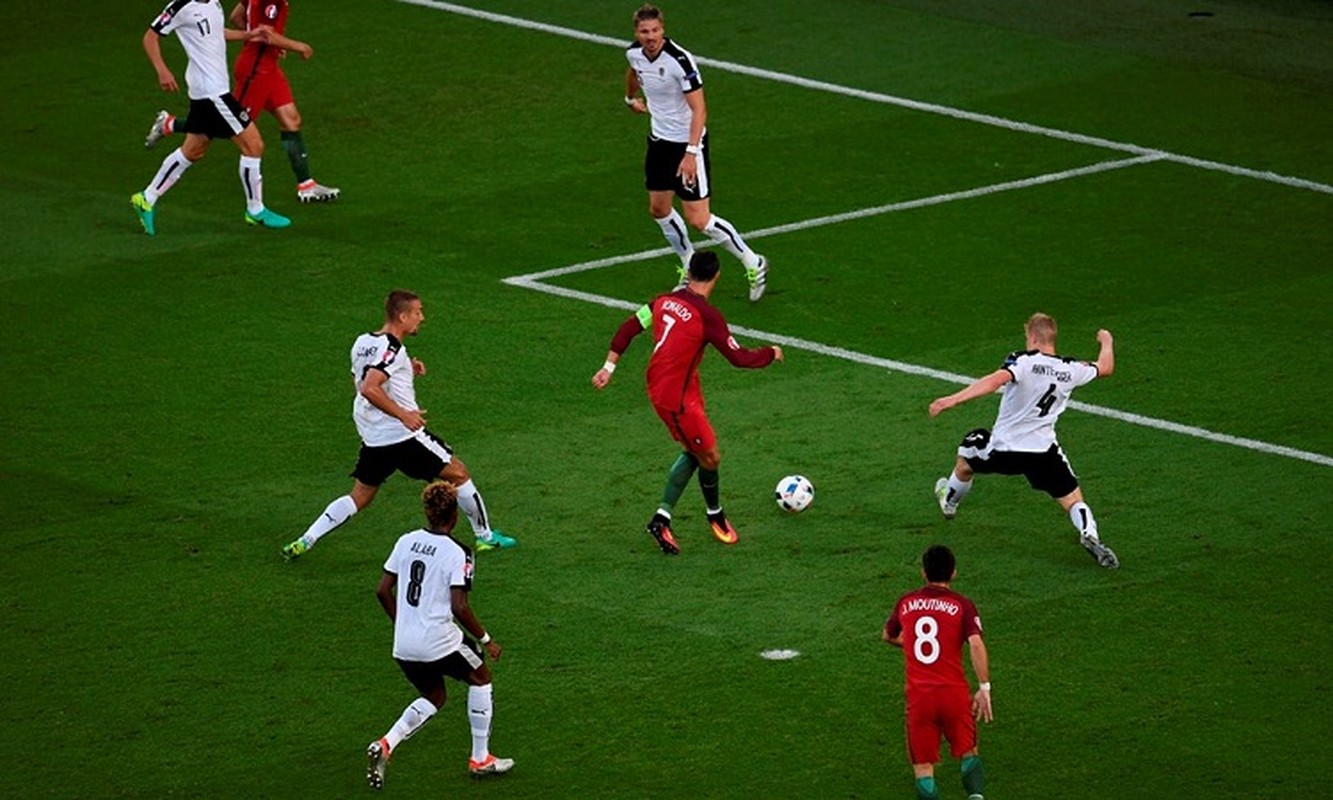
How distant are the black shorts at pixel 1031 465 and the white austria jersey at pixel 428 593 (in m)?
4.83

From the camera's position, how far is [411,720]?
45.5 feet

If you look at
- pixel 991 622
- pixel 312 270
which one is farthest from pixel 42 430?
pixel 991 622

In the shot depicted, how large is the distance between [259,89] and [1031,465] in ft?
35.7

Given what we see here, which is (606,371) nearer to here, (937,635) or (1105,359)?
(1105,359)

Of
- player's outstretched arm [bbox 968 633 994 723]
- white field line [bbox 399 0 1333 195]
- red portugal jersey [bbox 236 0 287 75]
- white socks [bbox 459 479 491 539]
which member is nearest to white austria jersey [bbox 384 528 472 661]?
player's outstretched arm [bbox 968 633 994 723]

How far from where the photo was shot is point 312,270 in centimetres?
2336

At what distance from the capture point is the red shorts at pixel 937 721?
518 inches

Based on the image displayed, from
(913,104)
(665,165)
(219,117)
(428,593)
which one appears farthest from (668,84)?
(428,593)

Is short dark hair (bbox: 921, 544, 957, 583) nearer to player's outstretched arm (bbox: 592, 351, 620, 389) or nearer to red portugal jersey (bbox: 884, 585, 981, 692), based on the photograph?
red portugal jersey (bbox: 884, 585, 981, 692)

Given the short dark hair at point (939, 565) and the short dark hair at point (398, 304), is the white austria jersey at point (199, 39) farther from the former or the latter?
the short dark hair at point (939, 565)

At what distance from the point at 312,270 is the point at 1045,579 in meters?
9.40

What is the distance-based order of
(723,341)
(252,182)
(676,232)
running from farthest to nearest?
(252,182) < (676,232) < (723,341)

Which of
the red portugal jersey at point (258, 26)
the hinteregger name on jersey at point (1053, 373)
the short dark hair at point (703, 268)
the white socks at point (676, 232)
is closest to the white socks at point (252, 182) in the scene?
the red portugal jersey at point (258, 26)

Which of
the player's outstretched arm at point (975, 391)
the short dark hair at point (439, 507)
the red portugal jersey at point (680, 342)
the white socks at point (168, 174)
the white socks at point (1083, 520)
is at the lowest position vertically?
the white socks at point (1083, 520)
